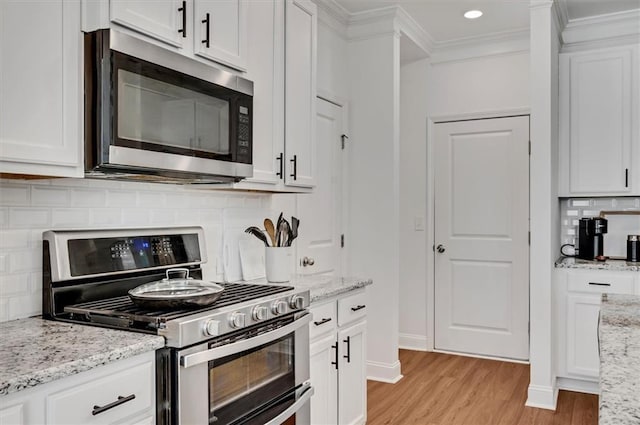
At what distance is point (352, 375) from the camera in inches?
108

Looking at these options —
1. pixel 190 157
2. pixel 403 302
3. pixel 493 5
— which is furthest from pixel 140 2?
pixel 403 302

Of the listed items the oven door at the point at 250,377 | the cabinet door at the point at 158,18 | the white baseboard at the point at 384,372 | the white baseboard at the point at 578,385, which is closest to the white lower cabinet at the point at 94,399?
the oven door at the point at 250,377

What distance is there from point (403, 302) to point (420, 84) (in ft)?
6.43

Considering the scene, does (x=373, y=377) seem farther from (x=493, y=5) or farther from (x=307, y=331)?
(x=493, y=5)

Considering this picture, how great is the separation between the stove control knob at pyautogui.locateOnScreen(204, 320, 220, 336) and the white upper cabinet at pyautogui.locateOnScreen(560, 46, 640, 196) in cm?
311

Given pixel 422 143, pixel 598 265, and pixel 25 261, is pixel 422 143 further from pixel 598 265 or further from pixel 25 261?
pixel 25 261

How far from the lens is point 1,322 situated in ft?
5.59

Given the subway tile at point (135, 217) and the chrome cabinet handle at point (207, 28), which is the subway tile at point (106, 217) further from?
the chrome cabinet handle at point (207, 28)

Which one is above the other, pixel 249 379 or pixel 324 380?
pixel 249 379

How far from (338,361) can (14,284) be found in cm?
150

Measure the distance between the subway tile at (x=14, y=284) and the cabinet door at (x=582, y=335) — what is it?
3.24 metres

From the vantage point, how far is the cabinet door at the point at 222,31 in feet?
6.89

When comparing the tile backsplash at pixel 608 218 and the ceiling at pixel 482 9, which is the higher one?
the ceiling at pixel 482 9

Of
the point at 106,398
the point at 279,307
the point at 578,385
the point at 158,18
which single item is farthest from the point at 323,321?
the point at 578,385
